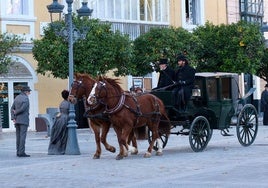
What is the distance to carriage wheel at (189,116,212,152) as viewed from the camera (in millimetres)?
17594

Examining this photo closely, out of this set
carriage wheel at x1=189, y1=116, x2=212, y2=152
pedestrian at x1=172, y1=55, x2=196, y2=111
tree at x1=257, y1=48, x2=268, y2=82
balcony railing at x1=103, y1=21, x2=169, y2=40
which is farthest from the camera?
tree at x1=257, y1=48, x2=268, y2=82

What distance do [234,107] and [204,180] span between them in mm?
7466

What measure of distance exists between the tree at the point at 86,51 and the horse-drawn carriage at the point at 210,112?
9048 mm

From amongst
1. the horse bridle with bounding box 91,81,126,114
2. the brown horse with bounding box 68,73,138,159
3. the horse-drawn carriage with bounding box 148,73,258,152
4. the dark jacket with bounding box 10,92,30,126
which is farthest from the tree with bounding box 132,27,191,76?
the horse bridle with bounding box 91,81,126,114

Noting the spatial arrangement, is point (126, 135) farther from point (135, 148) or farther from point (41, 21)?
point (41, 21)

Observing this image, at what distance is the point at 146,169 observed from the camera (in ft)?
46.3

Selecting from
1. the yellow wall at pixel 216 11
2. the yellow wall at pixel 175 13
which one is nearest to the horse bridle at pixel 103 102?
the yellow wall at pixel 175 13

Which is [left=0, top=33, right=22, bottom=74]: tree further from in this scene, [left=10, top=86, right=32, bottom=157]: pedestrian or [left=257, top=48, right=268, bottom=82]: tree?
[left=257, top=48, right=268, bottom=82]: tree

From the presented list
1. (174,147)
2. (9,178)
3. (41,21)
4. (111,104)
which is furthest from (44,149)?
(41,21)

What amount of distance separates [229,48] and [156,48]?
12.8 ft

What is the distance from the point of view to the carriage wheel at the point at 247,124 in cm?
1911

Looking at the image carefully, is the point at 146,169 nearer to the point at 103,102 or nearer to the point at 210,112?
the point at 103,102

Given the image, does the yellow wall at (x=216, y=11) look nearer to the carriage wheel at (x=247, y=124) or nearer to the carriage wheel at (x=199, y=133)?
the carriage wheel at (x=247, y=124)

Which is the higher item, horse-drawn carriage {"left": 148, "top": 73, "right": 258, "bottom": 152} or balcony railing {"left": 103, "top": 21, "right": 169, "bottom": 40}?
balcony railing {"left": 103, "top": 21, "right": 169, "bottom": 40}
